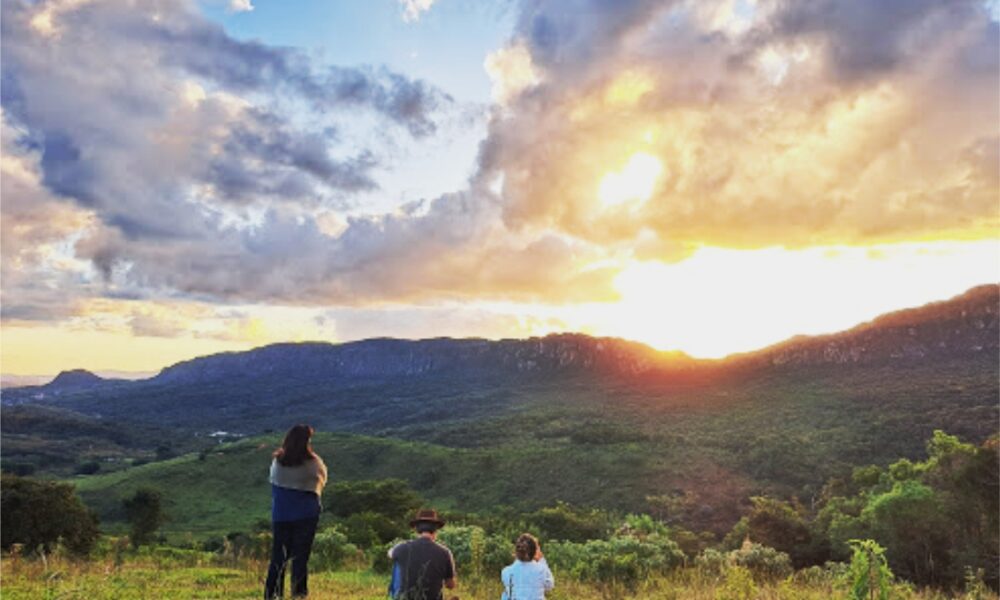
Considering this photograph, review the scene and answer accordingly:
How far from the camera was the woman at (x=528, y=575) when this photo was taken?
8617 millimetres

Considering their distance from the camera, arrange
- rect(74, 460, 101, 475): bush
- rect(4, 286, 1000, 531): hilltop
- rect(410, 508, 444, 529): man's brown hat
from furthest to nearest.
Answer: rect(74, 460, 101, 475): bush, rect(4, 286, 1000, 531): hilltop, rect(410, 508, 444, 529): man's brown hat

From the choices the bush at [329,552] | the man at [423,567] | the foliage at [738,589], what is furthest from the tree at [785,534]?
the man at [423,567]

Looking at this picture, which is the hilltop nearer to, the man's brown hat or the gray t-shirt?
the man's brown hat

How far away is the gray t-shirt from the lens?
309 inches

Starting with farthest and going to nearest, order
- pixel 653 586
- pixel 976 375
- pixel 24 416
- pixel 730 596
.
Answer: pixel 24 416, pixel 976 375, pixel 653 586, pixel 730 596

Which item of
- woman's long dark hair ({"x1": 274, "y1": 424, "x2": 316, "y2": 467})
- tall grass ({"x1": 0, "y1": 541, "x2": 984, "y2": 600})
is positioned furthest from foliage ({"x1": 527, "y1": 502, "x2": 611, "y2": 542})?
woman's long dark hair ({"x1": 274, "y1": 424, "x2": 316, "y2": 467})

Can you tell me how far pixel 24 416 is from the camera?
634 feet

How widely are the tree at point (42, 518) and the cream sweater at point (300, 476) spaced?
30019 millimetres

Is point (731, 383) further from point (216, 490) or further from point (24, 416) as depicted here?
point (24, 416)

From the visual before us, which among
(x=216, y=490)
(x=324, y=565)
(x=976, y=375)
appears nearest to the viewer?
(x=324, y=565)

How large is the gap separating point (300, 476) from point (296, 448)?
351 millimetres

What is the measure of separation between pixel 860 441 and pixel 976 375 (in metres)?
37.5

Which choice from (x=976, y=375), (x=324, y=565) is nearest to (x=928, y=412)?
(x=976, y=375)

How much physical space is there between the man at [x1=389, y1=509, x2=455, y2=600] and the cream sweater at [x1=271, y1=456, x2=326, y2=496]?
1467 mm
